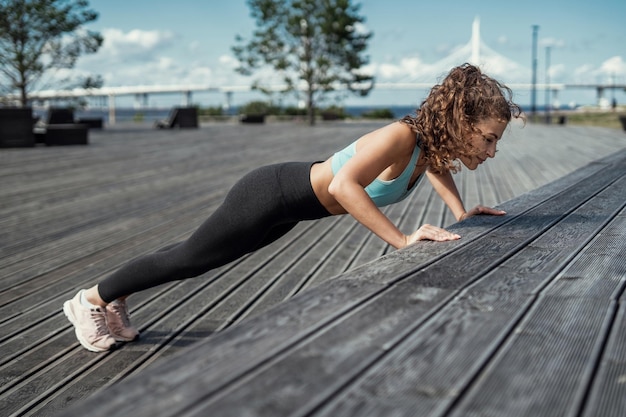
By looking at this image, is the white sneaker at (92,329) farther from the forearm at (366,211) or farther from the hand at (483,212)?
the hand at (483,212)

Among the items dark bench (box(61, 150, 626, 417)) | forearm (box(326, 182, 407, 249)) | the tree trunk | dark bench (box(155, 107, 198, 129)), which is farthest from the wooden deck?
the tree trunk

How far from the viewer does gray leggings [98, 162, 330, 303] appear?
2.30m

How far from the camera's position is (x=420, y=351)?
1145 millimetres

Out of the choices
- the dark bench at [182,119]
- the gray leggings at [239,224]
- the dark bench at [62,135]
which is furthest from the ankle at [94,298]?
the dark bench at [182,119]

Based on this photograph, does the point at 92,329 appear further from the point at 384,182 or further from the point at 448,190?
the point at 448,190

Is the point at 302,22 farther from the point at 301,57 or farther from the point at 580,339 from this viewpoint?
the point at 580,339

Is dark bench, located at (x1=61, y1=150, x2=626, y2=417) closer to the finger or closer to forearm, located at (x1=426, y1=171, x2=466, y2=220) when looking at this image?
the finger

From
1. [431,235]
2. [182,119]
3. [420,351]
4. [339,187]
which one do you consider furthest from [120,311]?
[182,119]

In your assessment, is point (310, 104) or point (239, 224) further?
point (310, 104)

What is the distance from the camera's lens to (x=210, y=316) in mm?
2811

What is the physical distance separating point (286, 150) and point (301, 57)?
17.5 meters

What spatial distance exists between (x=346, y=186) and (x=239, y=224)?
40 cm

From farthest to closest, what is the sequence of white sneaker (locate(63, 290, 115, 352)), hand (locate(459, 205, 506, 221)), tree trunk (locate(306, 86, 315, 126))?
tree trunk (locate(306, 86, 315, 126)) → hand (locate(459, 205, 506, 221)) → white sneaker (locate(63, 290, 115, 352))

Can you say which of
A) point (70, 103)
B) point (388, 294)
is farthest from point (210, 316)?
point (70, 103)
